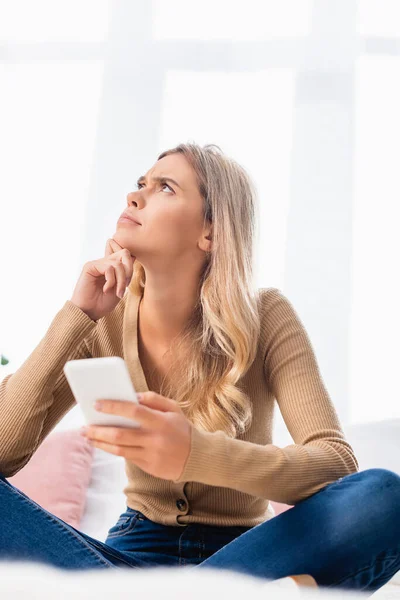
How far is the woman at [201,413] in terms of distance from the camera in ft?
3.66

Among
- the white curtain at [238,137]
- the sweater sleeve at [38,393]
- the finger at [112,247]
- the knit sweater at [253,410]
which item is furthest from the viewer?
the white curtain at [238,137]

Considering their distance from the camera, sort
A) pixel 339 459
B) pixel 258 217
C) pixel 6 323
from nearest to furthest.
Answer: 1. pixel 339 459
2. pixel 258 217
3. pixel 6 323

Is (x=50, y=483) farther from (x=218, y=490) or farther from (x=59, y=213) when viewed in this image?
(x=59, y=213)

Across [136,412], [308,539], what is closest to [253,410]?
[308,539]

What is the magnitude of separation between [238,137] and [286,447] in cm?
173

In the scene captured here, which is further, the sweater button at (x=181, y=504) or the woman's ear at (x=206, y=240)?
the woman's ear at (x=206, y=240)

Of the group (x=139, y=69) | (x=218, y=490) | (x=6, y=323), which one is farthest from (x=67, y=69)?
(x=218, y=490)

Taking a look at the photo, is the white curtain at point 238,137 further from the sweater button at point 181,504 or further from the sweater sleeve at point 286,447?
the sweater button at point 181,504

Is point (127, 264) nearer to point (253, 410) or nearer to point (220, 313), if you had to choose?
point (220, 313)

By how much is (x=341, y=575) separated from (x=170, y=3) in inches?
93.5

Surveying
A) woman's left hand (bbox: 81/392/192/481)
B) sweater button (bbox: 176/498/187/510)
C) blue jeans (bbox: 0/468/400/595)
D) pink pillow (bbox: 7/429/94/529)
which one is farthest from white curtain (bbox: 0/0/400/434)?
woman's left hand (bbox: 81/392/192/481)

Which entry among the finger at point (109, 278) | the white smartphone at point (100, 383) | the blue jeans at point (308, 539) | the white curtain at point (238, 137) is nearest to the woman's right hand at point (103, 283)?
the finger at point (109, 278)

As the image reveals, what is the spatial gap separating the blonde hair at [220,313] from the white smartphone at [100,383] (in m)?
0.52

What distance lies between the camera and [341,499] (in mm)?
1158
